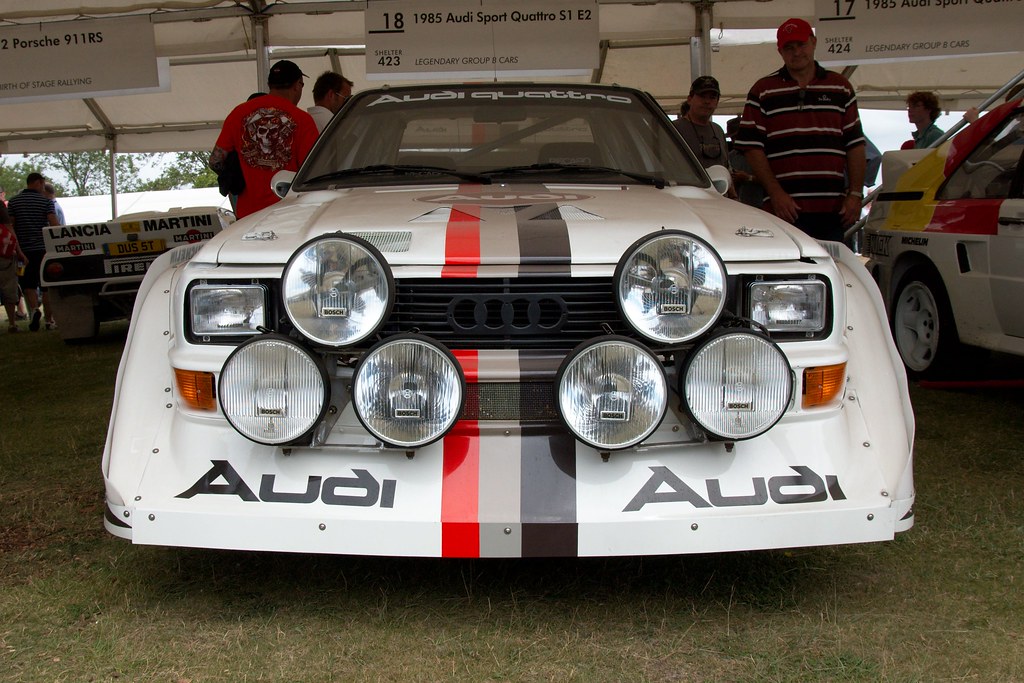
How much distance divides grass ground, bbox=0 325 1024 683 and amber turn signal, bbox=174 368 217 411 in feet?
1.72

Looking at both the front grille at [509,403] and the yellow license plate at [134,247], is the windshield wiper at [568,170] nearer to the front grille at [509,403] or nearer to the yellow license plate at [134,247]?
the front grille at [509,403]

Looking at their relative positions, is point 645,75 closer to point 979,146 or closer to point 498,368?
point 979,146

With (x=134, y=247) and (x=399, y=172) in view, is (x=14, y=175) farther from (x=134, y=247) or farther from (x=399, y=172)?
(x=399, y=172)

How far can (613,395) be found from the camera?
7.58 ft

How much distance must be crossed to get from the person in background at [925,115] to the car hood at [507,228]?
5.69m

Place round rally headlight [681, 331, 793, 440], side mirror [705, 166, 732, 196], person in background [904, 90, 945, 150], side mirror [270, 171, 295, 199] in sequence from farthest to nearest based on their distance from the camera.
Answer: person in background [904, 90, 945, 150] → side mirror [270, 171, 295, 199] → side mirror [705, 166, 732, 196] → round rally headlight [681, 331, 793, 440]

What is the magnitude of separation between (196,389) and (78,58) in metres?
7.64

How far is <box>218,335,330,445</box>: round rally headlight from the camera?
233 centimetres

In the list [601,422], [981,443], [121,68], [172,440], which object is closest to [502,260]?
[601,422]

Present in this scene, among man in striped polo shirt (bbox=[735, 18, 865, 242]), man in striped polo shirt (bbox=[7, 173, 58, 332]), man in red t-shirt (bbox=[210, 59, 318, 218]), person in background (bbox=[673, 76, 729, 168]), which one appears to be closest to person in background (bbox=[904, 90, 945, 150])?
person in background (bbox=[673, 76, 729, 168])

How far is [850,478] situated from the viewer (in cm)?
242

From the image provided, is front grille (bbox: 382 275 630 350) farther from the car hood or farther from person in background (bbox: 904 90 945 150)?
person in background (bbox: 904 90 945 150)

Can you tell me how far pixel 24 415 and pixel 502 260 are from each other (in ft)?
12.9

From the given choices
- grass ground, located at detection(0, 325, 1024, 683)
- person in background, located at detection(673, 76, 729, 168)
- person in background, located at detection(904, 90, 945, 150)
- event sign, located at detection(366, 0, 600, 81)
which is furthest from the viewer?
event sign, located at detection(366, 0, 600, 81)
